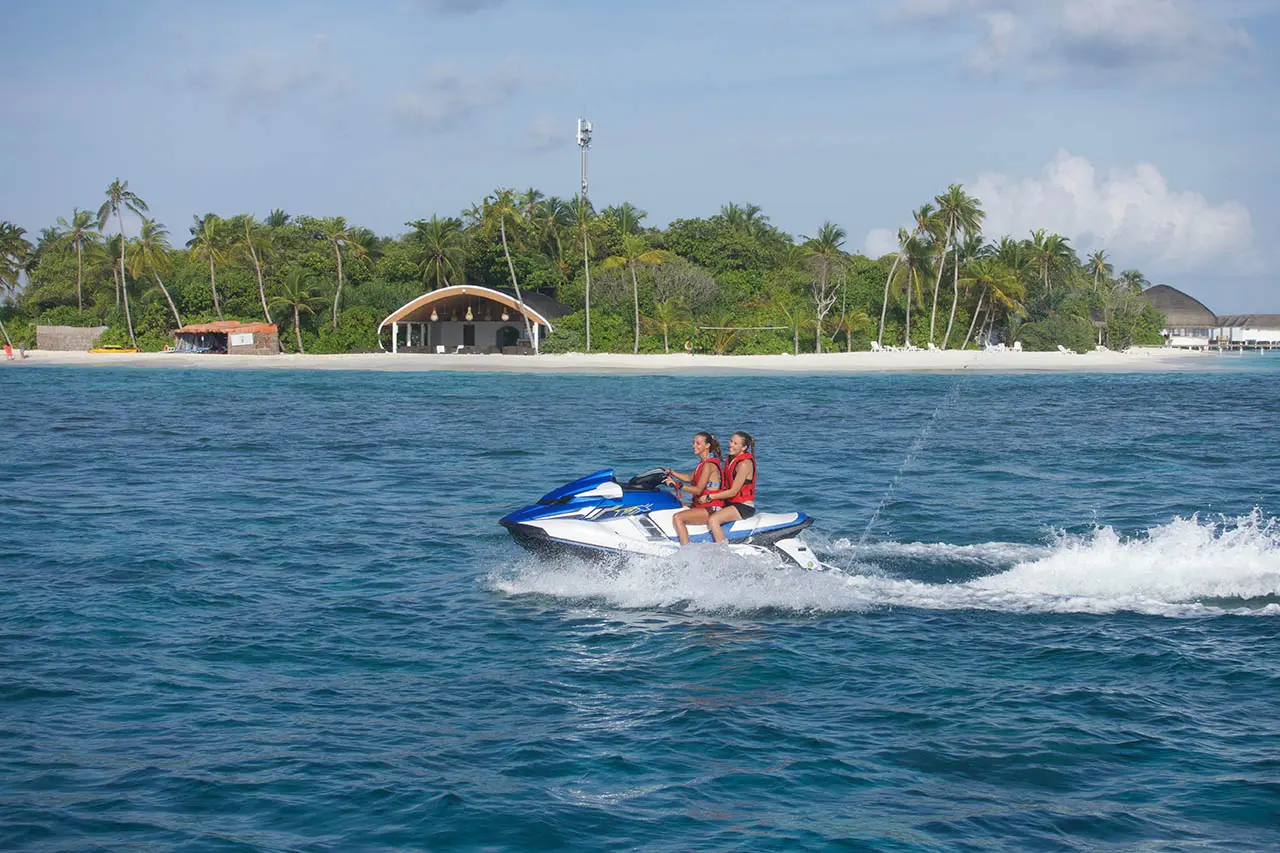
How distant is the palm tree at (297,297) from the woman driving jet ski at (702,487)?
65.5m

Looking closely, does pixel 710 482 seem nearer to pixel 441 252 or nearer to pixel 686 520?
pixel 686 520

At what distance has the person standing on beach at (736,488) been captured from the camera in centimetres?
1197

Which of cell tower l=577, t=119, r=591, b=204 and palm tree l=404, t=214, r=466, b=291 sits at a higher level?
cell tower l=577, t=119, r=591, b=204

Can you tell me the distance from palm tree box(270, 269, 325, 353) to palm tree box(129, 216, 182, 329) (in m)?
7.07

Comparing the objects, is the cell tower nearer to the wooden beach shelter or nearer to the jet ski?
the wooden beach shelter

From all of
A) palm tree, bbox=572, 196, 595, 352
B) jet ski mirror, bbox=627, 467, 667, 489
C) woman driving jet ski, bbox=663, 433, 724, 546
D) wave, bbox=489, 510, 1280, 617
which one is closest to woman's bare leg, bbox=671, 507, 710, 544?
woman driving jet ski, bbox=663, 433, 724, 546

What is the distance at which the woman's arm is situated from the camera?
39.5ft

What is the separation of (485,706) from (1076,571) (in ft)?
23.9

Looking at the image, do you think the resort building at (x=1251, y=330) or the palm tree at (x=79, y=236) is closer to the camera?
the palm tree at (x=79, y=236)

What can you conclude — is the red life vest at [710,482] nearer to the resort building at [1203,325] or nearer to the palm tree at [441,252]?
the palm tree at [441,252]

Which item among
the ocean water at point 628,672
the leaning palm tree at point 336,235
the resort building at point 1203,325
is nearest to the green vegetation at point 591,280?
the leaning palm tree at point 336,235

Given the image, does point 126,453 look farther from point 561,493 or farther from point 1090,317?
point 1090,317

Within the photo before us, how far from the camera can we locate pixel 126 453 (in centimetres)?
2544

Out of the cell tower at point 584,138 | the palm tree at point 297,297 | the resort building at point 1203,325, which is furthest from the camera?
the resort building at point 1203,325
